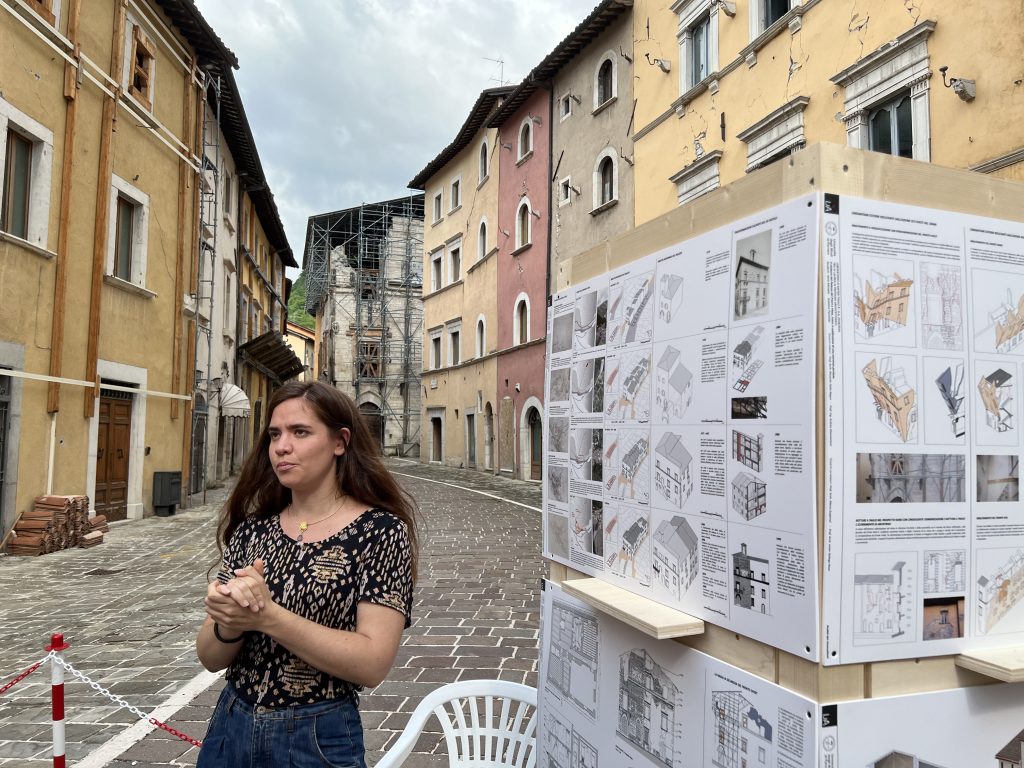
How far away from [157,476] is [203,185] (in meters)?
6.53

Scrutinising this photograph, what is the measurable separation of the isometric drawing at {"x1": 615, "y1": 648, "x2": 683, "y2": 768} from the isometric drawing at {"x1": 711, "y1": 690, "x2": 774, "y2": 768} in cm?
15

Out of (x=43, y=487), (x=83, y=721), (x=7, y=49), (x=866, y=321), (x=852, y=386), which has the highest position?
(x=7, y=49)

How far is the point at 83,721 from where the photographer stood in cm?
414

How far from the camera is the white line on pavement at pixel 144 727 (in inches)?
143

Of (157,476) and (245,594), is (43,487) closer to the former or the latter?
(157,476)

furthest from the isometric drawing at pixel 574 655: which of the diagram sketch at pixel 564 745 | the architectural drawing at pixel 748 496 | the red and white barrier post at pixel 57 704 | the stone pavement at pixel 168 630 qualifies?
the red and white barrier post at pixel 57 704

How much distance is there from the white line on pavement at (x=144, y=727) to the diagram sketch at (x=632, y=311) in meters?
3.29

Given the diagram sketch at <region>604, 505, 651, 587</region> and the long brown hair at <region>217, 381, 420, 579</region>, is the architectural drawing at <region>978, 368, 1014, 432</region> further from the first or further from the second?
the long brown hair at <region>217, 381, 420, 579</region>

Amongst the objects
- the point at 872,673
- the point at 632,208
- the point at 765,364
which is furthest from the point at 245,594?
the point at 632,208

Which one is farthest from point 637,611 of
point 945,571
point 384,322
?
point 384,322

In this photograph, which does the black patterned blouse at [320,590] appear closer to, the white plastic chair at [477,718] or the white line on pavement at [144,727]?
the white plastic chair at [477,718]

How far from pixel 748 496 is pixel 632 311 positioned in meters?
0.74

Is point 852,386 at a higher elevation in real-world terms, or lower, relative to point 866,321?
lower

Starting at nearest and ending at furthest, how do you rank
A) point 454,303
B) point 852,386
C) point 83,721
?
1. point 852,386
2. point 83,721
3. point 454,303
